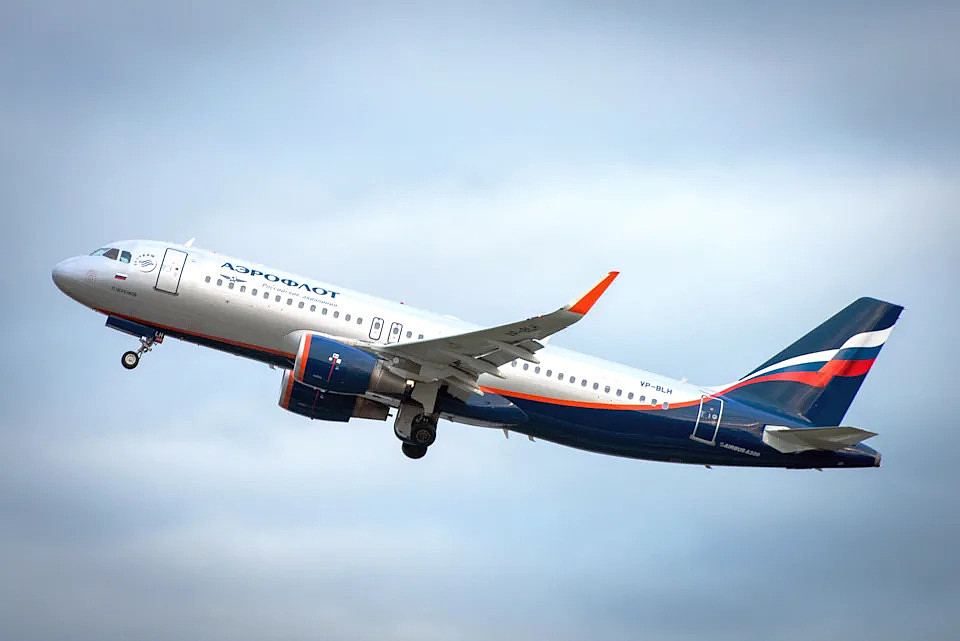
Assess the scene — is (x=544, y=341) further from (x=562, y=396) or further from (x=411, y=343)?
(x=411, y=343)

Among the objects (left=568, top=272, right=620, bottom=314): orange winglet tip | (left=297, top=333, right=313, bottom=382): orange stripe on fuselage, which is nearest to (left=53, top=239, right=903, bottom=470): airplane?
(left=297, top=333, right=313, bottom=382): orange stripe on fuselage

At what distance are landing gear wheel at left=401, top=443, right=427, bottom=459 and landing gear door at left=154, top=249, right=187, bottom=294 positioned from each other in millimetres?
10100

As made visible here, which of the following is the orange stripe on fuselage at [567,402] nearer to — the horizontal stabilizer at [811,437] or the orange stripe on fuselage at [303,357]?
the horizontal stabilizer at [811,437]

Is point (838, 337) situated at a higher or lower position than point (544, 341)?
higher

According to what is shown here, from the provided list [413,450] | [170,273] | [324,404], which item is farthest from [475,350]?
[170,273]

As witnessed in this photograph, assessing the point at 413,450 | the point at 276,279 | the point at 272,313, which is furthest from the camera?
the point at 413,450

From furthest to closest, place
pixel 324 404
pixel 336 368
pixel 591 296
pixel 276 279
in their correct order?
pixel 324 404
pixel 276 279
pixel 336 368
pixel 591 296

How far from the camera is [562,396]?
4734 cm

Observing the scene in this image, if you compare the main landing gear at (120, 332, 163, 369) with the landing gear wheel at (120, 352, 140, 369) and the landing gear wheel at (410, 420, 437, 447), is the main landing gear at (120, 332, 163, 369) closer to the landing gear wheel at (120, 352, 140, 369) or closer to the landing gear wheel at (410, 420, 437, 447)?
the landing gear wheel at (120, 352, 140, 369)

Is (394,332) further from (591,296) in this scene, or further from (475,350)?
(591,296)

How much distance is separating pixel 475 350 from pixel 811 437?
41.4ft

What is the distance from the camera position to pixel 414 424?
1863 inches

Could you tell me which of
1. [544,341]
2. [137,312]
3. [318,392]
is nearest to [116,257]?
[137,312]

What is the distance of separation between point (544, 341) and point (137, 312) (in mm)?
14544
